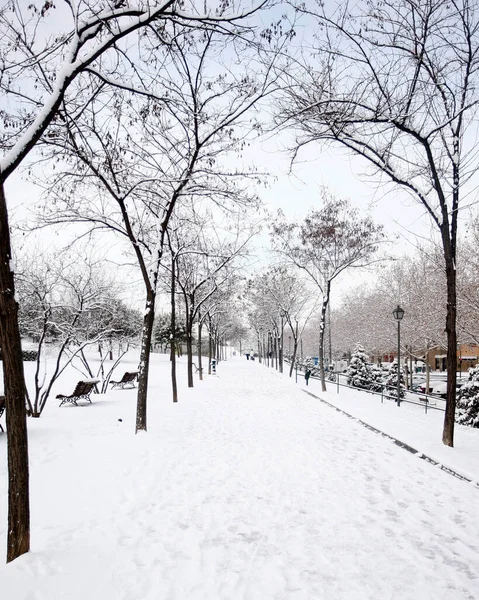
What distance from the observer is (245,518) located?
4.66 m

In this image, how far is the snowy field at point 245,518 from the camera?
3301 millimetres

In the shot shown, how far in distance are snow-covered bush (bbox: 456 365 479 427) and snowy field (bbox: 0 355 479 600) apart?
189 inches

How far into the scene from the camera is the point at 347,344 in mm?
50781

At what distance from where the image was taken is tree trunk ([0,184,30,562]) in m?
Answer: 3.44

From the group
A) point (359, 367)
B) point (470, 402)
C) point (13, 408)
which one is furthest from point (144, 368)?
point (359, 367)

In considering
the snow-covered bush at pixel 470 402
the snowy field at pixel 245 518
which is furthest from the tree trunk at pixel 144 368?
the snow-covered bush at pixel 470 402

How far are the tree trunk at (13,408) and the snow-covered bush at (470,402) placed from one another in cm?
1355

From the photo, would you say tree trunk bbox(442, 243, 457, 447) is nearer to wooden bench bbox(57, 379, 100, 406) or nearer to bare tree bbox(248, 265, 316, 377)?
wooden bench bbox(57, 379, 100, 406)

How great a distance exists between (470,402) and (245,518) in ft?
39.1

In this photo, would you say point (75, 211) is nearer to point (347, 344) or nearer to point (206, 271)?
point (206, 271)

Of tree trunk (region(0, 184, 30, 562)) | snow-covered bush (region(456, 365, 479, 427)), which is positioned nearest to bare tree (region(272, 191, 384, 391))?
snow-covered bush (region(456, 365, 479, 427))

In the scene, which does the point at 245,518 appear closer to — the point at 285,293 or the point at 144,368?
the point at 144,368

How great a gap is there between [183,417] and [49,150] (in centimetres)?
807

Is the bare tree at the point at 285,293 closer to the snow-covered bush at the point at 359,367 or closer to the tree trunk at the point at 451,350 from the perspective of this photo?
the snow-covered bush at the point at 359,367
